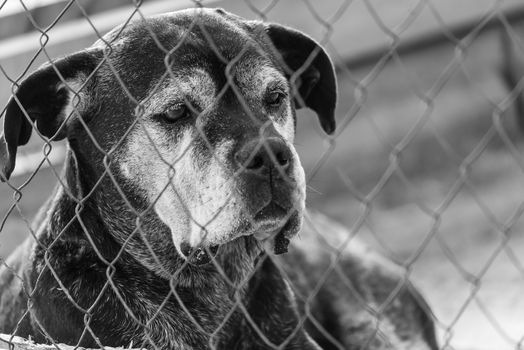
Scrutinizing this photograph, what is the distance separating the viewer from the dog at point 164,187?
331 centimetres

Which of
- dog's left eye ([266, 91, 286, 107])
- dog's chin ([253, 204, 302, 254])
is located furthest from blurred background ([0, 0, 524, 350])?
dog's chin ([253, 204, 302, 254])

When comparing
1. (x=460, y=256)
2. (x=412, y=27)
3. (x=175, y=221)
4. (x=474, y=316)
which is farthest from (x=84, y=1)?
(x=175, y=221)

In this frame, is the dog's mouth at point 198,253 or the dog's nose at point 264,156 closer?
the dog's nose at point 264,156

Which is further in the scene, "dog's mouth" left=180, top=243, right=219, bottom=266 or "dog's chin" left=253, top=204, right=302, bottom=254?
"dog's mouth" left=180, top=243, right=219, bottom=266

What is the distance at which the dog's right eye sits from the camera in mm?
3535

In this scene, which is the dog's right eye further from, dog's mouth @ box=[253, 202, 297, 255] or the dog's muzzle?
dog's mouth @ box=[253, 202, 297, 255]

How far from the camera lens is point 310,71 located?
398cm

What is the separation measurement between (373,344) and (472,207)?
3.16 meters

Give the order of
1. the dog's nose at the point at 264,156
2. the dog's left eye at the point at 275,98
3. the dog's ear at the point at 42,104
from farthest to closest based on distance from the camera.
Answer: the dog's left eye at the point at 275,98, the dog's ear at the point at 42,104, the dog's nose at the point at 264,156

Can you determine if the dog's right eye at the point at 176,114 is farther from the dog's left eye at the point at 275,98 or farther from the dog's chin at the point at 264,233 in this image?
the dog's chin at the point at 264,233

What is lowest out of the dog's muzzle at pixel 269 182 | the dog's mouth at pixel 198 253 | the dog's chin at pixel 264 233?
the dog's mouth at pixel 198 253

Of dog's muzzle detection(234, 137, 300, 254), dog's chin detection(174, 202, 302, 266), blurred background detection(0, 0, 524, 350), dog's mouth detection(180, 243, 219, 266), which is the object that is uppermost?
dog's muzzle detection(234, 137, 300, 254)

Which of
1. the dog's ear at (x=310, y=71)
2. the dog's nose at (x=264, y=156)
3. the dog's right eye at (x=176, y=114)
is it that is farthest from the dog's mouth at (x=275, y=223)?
the dog's ear at (x=310, y=71)

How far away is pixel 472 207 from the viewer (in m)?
7.71
